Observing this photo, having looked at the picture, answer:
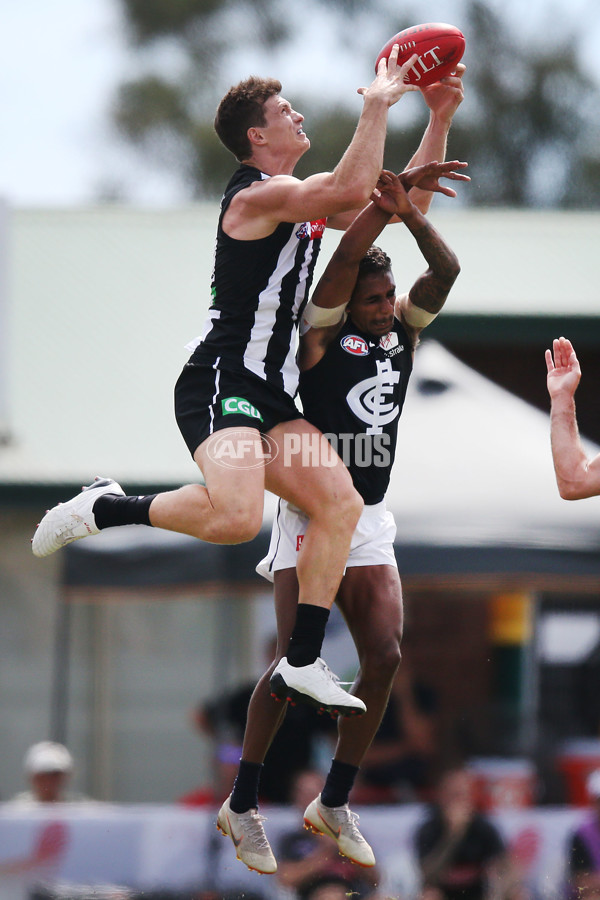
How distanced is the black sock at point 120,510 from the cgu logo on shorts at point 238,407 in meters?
0.45

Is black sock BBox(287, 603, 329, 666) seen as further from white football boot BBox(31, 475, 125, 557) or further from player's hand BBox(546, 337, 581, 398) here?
player's hand BBox(546, 337, 581, 398)

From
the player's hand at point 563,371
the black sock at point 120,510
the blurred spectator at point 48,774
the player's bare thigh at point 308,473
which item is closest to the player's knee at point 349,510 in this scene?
the player's bare thigh at point 308,473

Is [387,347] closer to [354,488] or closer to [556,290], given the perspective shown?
[354,488]

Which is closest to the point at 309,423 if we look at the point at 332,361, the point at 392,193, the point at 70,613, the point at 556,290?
the point at 332,361

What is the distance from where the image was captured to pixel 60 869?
8570mm

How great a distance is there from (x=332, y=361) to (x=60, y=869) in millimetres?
5039

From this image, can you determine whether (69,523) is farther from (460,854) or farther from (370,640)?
(460,854)

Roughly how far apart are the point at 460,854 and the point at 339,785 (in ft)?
11.6

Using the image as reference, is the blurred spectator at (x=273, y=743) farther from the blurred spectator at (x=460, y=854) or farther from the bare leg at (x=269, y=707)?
the bare leg at (x=269, y=707)

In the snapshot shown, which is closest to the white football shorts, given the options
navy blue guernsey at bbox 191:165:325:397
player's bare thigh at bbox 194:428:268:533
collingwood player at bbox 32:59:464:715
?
collingwood player at bbox 32:59:464:715

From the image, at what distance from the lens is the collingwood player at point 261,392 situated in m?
4.63

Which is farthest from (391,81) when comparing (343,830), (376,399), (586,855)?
(586,855)

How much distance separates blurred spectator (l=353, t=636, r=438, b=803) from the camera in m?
8.80

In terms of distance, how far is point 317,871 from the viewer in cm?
798
